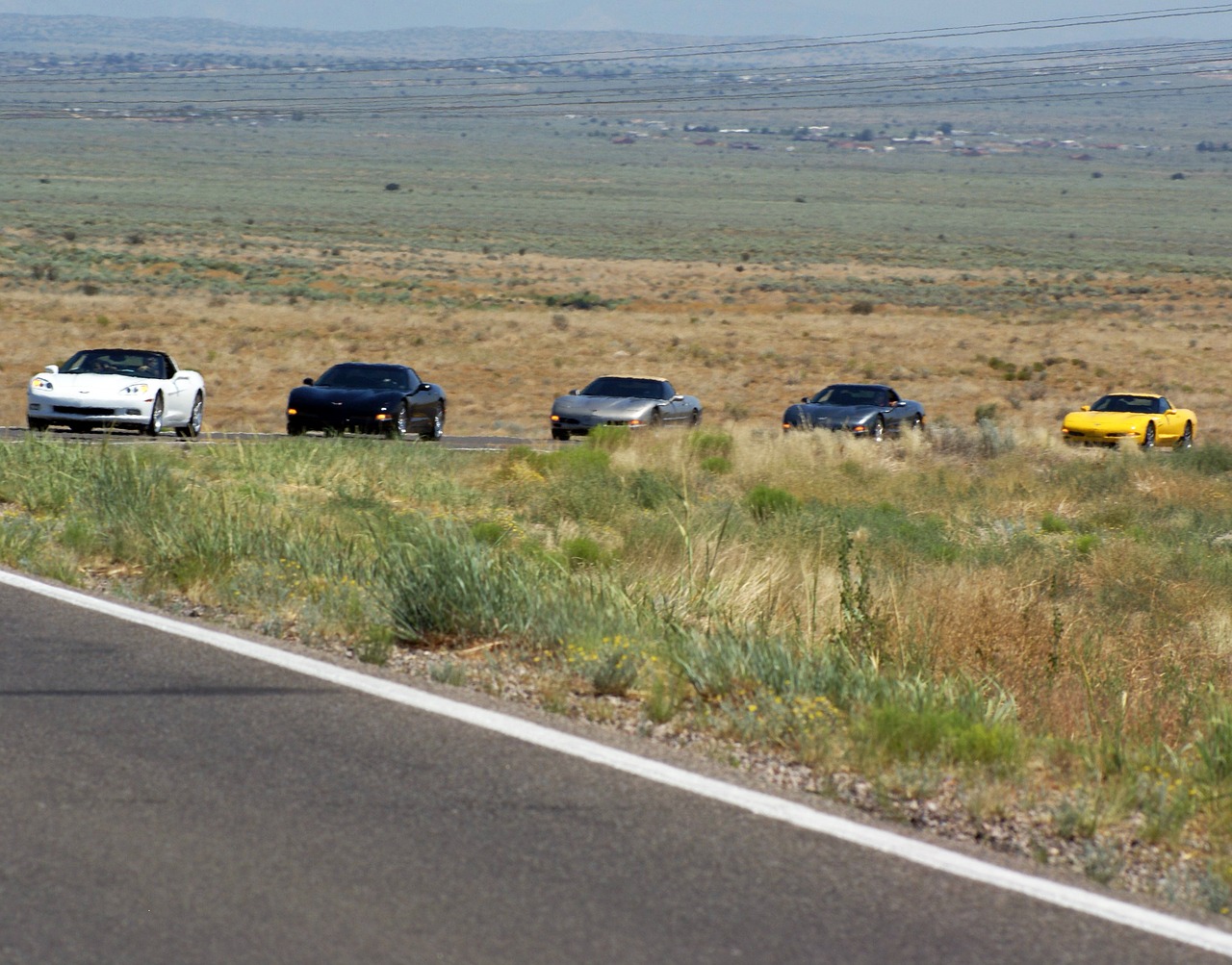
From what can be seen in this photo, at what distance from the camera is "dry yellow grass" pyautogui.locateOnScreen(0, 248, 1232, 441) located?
39.9m

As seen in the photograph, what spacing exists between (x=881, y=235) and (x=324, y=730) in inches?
4169

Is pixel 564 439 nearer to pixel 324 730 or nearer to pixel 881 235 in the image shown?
pixel 324 730

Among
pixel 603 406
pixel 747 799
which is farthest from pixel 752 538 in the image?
pixel 603 406

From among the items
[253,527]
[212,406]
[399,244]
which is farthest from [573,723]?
[399,244]

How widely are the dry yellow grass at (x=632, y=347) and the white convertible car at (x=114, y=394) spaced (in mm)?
7326

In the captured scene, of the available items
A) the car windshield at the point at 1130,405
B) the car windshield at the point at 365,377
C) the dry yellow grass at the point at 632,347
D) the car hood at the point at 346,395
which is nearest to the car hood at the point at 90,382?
the car hood at the point at 346,395

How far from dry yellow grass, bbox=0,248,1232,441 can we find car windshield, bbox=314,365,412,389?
19.0ft

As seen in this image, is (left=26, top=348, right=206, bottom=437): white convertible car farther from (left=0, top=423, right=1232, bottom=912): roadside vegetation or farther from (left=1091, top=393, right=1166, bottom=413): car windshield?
(left=1091, top=393, right=1166, bottom=413): car windshield

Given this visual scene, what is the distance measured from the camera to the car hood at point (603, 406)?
1075 inches

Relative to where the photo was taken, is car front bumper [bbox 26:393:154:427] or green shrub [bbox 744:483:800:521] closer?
green shrub [bbox 744:483:800:521]

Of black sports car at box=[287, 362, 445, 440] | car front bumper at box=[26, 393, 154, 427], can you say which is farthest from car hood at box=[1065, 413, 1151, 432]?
car front bumper at box=[26, 393, 154, 427]

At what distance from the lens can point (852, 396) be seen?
29.0 m

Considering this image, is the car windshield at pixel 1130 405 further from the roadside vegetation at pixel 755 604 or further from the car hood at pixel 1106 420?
the roadside vegetation at pixel 755 604

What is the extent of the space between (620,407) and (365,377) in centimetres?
449
